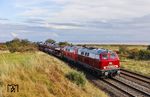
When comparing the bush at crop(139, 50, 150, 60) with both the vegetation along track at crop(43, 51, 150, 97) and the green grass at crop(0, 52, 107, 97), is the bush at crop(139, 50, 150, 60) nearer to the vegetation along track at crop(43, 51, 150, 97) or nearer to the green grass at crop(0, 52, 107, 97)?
the vegetation along track at crop(43, 51, 150, 97)

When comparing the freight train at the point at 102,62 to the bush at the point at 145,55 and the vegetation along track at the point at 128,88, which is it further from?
the bush at the point at 145,55

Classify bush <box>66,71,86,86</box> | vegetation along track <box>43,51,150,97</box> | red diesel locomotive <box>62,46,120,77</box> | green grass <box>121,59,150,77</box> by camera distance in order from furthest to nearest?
green grass <box>121,59,150,77</box> < red diesel locomotive <box>62,46,120,77</box> < bush <box>66,71,86,86</box> < vegetation along track <box>43,51,150,97</box>

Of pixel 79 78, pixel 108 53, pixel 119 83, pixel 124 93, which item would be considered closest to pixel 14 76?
pixel 79 78

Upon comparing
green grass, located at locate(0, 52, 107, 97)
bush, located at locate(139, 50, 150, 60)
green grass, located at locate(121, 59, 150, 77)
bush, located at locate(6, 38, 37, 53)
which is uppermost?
bush, located at locate(6, 38, 37, 53)

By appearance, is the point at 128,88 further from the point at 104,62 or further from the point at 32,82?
the point at 32,82

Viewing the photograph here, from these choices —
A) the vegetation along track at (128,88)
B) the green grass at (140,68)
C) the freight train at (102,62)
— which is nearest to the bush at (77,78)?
the vegetation along track at (128,88)

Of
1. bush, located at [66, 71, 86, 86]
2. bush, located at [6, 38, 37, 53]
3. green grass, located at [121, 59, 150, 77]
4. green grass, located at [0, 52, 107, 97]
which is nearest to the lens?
green grass, located at [0, 52, 107, 97]

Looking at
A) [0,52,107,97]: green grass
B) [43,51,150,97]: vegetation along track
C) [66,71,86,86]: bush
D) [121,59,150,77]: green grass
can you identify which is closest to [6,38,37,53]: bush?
[121,59,150,77]: green grass

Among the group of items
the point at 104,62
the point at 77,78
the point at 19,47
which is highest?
the point at 19,47

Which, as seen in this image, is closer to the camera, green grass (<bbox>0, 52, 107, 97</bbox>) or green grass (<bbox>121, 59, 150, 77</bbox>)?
green grass (<bbox>0, 52, 107, 97</bbox>)

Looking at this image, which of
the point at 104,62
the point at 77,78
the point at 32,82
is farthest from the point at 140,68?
the point at 32,82

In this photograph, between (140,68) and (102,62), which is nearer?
(102,62)

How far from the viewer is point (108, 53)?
98.0 ft

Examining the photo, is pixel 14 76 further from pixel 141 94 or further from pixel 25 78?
pixel 141 94
